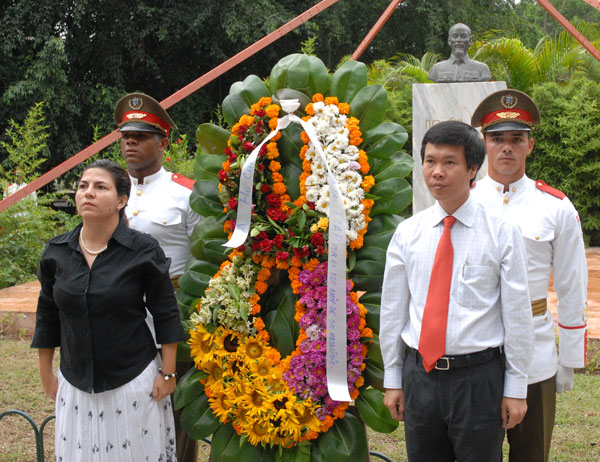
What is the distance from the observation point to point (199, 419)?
2.61 metres

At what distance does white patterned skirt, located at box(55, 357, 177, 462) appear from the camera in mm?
2275

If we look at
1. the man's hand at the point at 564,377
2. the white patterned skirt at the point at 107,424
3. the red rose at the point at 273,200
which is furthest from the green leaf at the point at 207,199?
the man's hand at the point at 564,377

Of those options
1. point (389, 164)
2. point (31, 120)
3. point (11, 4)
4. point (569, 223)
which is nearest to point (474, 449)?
point (569, 223)

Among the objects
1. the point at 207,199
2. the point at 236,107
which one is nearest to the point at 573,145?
the point at 236,107

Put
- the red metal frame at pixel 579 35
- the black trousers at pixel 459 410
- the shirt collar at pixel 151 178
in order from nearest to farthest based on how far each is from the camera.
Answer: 1. the black trousers at pixel 459 410
2. the shirt collar at pixel 151 178
3. the red metal frame at pixel 579 35

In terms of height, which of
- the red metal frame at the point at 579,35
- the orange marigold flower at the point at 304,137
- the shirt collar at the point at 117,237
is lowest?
the shirt collar at the point at 117,237

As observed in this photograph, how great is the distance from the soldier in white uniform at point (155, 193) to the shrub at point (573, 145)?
28.5 feet

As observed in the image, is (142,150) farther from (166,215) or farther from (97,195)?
(97,195)

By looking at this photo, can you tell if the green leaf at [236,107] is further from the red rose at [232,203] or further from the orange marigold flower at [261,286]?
the orange marigold flower at [261,286]

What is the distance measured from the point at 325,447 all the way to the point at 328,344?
0.43m

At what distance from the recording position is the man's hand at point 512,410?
6.39 ft

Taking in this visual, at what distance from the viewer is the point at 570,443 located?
357 centimetres

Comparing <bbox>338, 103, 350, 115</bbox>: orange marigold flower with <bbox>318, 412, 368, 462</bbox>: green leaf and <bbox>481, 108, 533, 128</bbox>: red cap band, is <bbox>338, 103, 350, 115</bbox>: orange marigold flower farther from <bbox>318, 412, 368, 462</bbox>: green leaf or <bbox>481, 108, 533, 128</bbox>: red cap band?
<bbox>318, 412, 368, 462</bbox>: green leaf

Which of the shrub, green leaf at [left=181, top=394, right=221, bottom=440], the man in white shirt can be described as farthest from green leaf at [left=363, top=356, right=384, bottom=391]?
the shrub
